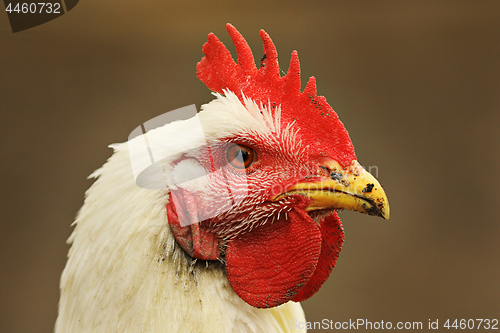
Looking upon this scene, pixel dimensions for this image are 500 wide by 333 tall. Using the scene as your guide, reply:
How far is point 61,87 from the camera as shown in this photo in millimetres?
2488

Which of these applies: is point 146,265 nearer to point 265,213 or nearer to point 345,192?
point 265,213

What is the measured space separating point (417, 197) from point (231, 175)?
2812 mm

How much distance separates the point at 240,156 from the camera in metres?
1.33

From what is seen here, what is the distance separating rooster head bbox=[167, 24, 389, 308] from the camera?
1283 millimetres

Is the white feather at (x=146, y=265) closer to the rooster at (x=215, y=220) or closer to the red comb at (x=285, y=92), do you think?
the rooster at (x=215, y=220)

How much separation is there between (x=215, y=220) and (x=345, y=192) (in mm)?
498

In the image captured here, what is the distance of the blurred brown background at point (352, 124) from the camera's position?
253 cm

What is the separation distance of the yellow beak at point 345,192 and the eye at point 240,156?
175 mm

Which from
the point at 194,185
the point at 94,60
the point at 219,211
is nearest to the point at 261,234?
the point at 219,211
